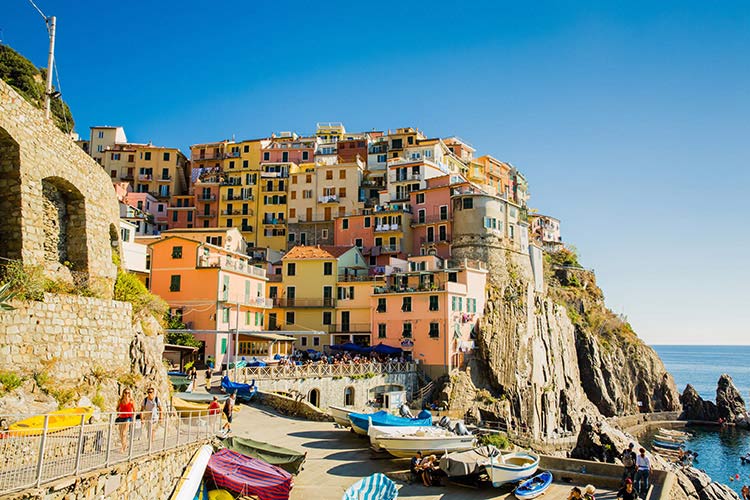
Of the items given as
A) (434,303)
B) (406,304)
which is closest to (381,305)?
(406,304)

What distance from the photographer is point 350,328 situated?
51688 mm

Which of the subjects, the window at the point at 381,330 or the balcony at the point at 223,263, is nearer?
the balcony at the point at 223,263

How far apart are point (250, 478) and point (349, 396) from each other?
2508cm

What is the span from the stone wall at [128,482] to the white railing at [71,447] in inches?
4.9

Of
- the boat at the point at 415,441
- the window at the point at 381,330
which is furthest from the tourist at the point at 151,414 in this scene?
the window at the point at 381,330

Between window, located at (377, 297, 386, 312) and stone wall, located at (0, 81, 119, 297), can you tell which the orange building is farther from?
stone wall, located at (0, 81, 119, 297)

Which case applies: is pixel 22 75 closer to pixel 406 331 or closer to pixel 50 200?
pixel 406 331

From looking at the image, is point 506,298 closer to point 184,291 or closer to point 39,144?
point 184,291

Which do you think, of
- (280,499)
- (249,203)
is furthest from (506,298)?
(280,499)

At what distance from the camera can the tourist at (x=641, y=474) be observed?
16.8 meters

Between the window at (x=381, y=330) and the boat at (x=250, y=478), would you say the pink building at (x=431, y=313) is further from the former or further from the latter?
the boat at (x=250, y=478)

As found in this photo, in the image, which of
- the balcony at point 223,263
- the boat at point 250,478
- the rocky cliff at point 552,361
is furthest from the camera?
the rocky cliff at point 552,361

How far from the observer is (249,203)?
7050cm

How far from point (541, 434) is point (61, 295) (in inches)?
1750
